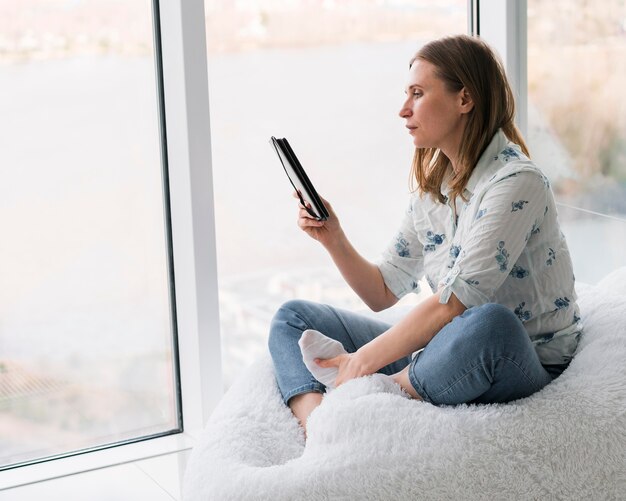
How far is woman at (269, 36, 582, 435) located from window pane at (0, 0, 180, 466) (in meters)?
0.46

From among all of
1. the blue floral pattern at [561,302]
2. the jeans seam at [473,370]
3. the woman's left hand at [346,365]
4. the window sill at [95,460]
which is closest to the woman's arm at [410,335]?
the woman's left hand at [346,365]

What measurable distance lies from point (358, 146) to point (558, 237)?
2.67 ft

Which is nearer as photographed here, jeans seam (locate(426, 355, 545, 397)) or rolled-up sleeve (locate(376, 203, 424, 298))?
jeans seam (locate(426, 355, 545, 397))

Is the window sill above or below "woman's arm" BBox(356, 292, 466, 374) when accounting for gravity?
below

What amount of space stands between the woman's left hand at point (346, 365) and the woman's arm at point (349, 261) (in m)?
0.25

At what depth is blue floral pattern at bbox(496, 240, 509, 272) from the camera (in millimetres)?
1464

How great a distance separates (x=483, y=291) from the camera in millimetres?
1472

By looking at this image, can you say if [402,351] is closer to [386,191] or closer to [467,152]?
[467,152]

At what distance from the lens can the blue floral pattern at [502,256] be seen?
1464mm

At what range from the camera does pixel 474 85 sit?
1599 mm

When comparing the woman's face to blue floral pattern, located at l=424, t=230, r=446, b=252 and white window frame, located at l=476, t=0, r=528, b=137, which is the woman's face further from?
white window frame, located at l=476, t=0, r=528, b=137

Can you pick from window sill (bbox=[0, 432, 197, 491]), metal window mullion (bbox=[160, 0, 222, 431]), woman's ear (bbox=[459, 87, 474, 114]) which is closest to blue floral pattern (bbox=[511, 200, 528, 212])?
woman's ear (bbox=[459, 87, 474, 114])

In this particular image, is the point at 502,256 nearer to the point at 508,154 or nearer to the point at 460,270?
the point at 460,270

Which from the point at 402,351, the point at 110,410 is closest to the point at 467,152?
the point at 402,351
